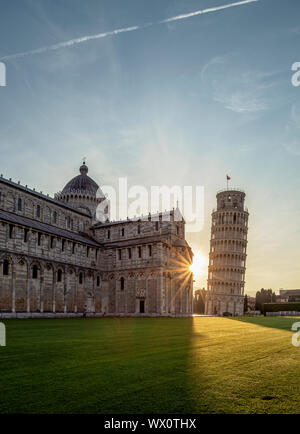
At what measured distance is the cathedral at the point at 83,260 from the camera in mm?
42562

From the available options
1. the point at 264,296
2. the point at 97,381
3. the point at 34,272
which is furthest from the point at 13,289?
the point at 264,296

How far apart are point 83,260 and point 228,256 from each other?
59.1 m

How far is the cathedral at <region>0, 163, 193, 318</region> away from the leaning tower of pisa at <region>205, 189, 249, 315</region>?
41.3 metres

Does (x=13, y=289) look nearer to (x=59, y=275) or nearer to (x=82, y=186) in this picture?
(x=59, y=275)

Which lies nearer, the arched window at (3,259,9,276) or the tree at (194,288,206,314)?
the arched window at (3,259,9,276)

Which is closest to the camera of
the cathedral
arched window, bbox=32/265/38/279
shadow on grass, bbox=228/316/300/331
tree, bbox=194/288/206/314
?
shadow on grass, bbox=228/316/300/331

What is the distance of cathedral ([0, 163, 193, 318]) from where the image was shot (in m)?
42.6

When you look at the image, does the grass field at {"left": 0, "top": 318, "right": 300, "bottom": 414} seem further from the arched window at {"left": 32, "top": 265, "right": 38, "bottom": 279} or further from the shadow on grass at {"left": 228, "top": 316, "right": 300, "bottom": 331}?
the arched window at {"left": 32, "top": 265, "right": 38, "bottom": 279}

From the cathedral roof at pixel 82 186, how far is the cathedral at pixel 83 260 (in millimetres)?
283

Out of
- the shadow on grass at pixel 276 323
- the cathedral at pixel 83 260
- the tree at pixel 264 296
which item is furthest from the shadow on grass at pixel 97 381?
the tree at pixel 264 296

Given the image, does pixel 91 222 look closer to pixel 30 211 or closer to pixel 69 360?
pixel 30 211

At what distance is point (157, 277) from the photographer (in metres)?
54.4

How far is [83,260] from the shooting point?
2136 inches

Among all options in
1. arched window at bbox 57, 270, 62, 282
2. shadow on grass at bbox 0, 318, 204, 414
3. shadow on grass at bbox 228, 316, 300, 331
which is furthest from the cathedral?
shadow on grass at bbox 0, 318, 204, 414
